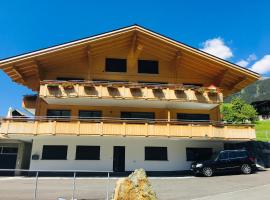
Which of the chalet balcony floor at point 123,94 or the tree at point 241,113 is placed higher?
the tree at point 241,113

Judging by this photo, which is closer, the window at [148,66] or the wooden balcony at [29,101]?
the wooden balcony at [29,101]

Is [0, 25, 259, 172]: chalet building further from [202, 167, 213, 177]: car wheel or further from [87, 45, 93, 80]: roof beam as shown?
[202, 167, 213, 177]: car wheel

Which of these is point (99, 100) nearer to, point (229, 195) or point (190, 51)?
point (190, 51)

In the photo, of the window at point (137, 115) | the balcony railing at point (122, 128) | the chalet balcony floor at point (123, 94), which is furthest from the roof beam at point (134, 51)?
the balcony railing at point (122, 128)

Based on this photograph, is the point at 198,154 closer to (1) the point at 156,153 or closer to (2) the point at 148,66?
(1) the point at 156,153

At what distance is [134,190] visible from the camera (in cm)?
1120

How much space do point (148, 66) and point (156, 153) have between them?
26.7 ft

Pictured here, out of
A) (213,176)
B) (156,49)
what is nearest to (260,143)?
(213,176)

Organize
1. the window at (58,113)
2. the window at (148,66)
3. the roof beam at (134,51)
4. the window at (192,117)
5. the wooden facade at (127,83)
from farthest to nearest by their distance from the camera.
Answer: the window at (148,66) → the window at (192,117) → the roof beam at (134,51) → the window at (58,113) → the wooden facade at (127,83)

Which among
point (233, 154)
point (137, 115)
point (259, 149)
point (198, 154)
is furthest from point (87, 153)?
point (259, 149)

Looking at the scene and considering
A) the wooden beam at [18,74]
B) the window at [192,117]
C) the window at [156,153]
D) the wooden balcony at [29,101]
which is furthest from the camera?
the window at [192,117]

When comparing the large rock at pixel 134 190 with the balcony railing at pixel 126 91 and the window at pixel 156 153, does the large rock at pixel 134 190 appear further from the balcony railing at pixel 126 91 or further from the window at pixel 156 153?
the window at pixel 156 153

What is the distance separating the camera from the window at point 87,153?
25.0 m

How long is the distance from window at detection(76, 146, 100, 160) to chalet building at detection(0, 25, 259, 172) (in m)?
0.08
